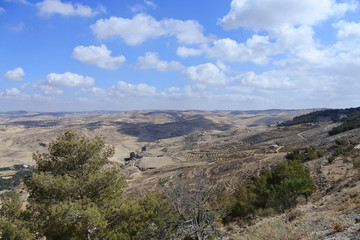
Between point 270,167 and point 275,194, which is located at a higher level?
point 275,194

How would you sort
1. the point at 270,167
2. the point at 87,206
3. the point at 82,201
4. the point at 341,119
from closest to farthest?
1. the point at 87,206
2. the point at 82,201
3. the point at 270,167
4. the point at 341,119

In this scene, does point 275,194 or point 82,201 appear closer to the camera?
point 82,201

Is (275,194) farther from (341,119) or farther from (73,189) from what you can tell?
(341,119)

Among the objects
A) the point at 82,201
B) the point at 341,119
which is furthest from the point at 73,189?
the point at 341,119

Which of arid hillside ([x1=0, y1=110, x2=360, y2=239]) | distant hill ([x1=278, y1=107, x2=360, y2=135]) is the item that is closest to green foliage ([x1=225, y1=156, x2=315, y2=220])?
arid hillside ([x1=0, y1=110, x2=360, y2=239])

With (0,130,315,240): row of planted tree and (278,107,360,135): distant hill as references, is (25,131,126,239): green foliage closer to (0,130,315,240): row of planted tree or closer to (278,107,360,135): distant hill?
(0,130,315,240): row of planted tree

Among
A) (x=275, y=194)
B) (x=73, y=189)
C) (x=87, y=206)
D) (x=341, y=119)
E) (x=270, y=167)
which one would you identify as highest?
Answer: (x=341, y=119)

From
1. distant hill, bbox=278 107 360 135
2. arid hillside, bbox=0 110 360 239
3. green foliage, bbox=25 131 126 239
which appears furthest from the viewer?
distant hill, bbox=278 107 360 135

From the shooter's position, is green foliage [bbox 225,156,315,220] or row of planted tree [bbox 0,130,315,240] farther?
green foliage [bbox 225,156,315,220]

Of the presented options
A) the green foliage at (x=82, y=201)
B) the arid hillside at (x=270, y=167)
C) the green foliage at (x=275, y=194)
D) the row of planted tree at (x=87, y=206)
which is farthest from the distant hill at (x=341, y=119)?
the green foliage at (x=82, y=201)

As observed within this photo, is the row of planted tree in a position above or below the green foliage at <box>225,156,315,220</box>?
above

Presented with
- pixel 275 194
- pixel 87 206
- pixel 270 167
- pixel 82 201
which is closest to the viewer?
pixel 87 206

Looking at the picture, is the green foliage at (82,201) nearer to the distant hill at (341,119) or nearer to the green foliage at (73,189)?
the green foliage at (73,189)

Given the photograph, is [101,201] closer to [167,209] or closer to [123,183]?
[123,183]
